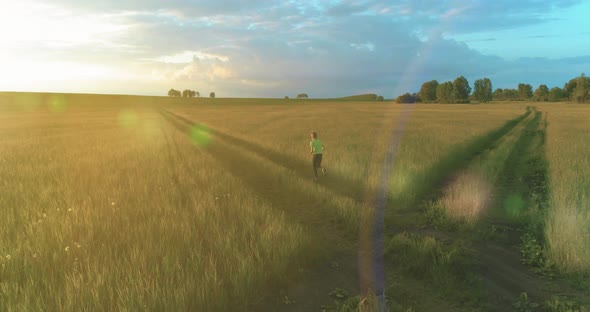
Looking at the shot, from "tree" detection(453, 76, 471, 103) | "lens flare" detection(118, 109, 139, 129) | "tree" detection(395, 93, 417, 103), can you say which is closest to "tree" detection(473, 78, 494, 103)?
"tree" detection(453, 76, 471, 103)

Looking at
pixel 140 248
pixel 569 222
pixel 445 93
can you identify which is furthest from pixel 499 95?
pixel 140 248

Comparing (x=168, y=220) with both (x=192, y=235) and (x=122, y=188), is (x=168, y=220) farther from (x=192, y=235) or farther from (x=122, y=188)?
(x=122, y=188)

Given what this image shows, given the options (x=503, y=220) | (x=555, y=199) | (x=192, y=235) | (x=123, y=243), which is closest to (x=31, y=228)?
(x=123, y=243)

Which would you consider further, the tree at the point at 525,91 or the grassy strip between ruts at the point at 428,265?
the tree at the point at 525,91

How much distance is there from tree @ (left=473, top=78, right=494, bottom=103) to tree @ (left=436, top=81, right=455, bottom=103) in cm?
2143

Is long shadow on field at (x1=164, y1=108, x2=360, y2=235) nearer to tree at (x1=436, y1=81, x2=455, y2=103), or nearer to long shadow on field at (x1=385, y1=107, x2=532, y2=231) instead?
long shadow on field at (x1=385, y1=107, x2=532, y2=231)

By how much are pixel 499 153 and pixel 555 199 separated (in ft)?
32.1

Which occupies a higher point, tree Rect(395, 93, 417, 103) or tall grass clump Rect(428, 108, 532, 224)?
tree Rect(395, 93, 417, 103)

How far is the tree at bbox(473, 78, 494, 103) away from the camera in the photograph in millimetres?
154625

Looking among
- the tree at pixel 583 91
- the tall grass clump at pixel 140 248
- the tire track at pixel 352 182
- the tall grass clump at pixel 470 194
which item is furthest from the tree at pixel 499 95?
the tall grass clump at pixel 140 248

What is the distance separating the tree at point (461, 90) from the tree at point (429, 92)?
16.6 m

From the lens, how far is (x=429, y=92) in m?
158

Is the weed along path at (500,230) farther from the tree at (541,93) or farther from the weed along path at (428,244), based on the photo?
the tree at (541,93)

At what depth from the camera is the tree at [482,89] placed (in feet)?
507
